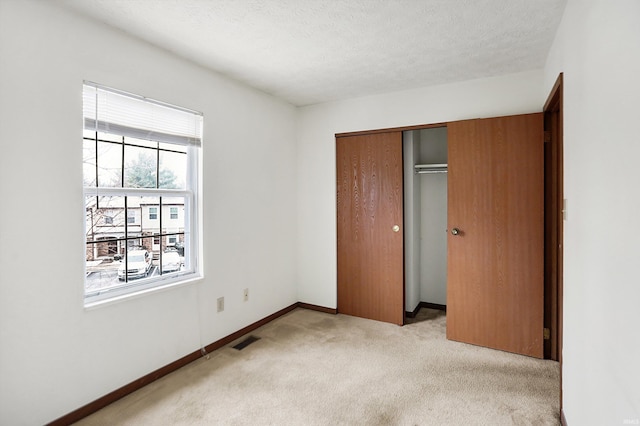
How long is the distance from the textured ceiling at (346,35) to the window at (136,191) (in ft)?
1.74

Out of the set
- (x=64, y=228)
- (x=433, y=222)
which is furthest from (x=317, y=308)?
(x=64, y=228)

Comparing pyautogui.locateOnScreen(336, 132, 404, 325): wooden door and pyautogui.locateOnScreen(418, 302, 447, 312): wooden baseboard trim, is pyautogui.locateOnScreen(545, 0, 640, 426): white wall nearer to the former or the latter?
pyautogui.locateOnScreen(336, 132, 404, 325): wooden door

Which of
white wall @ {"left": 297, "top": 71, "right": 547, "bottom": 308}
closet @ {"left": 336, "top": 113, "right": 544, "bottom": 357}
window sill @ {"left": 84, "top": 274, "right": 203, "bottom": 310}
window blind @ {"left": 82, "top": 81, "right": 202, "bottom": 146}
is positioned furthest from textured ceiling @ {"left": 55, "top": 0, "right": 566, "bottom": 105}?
window sill @ {"left": 84, "top": 274, "right": 203, "bottom": 310}

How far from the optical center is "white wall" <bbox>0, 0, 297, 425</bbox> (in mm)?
1755

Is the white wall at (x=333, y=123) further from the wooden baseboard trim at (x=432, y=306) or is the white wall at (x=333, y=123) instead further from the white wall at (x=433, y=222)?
the wooden baseboard trim at (x=432, y=306)

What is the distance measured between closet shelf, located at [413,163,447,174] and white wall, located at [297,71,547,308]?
623 millimetres

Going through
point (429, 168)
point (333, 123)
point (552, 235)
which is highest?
point (333, 123)

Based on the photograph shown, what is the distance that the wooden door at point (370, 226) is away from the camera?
3.57 meters

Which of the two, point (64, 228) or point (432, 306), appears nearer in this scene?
point (64, 228)

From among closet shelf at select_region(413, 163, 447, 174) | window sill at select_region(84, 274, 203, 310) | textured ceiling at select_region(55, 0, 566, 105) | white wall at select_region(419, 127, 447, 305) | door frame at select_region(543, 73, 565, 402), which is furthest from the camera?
white wall at select_region(419, 127, 447, 305)

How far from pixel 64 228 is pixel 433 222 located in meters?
3.68

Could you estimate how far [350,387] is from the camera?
7.79 feet

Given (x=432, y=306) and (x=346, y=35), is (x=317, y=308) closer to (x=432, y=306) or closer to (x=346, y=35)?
(x=432, y=306)

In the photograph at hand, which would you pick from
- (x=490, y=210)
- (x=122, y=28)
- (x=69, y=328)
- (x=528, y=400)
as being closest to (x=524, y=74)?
(x=490, y=210)
